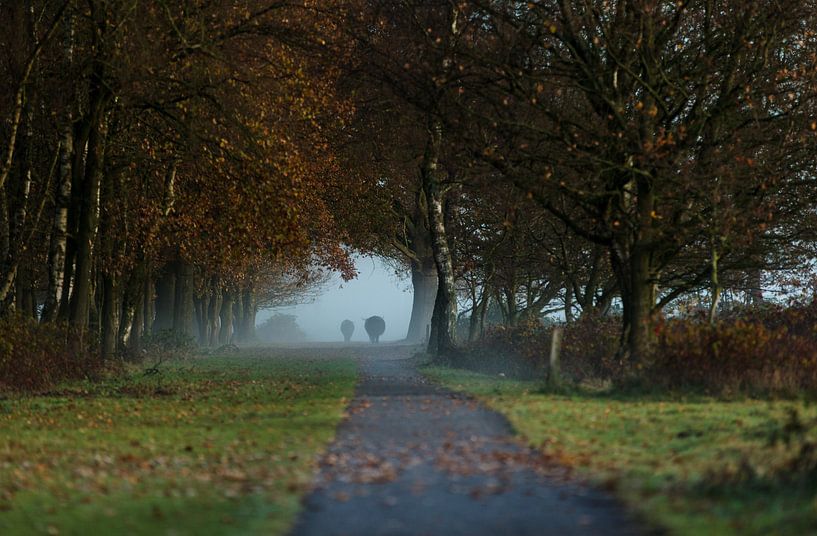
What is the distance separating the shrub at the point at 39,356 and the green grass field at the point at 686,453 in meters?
11.8

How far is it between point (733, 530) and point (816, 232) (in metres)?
20.8

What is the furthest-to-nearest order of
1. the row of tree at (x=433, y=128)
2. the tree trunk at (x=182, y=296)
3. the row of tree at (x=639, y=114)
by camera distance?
the tree trunk at (x=182, y=296) < the row of tree at (x=433, y=128) < the row of tree at (x=639, y=114)

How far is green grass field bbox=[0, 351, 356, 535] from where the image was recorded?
984 cm

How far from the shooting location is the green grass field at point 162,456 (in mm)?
9844

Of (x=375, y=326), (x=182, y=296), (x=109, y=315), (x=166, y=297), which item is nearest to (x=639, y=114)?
(x=109, y=315)

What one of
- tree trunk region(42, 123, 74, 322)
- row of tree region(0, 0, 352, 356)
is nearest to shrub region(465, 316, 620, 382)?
row of tree region(0, 0, 352, 356)

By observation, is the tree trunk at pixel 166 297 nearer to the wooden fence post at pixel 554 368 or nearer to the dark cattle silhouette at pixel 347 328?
the wooden fence post at pixel 554 368

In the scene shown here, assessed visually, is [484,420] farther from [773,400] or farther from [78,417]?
[78,417]

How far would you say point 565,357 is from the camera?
2728 centimetres

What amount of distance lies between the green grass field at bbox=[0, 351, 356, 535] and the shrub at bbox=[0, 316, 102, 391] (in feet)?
2.82

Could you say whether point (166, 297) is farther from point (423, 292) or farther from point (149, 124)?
point (149, 124)

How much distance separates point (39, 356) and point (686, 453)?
18508 millimetres

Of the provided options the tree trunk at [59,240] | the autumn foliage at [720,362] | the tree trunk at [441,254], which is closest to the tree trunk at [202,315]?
the tree trunk at [441,254]

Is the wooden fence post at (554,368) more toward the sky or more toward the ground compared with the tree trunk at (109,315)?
more toward the ground
